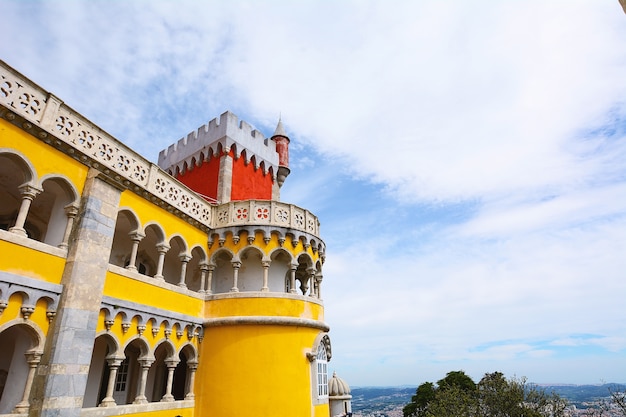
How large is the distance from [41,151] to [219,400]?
34.0 ft

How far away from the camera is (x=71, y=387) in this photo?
382 inches

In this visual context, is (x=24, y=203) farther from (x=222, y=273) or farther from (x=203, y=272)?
(x=222, y=273)

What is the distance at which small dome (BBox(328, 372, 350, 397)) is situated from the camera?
21.7 m

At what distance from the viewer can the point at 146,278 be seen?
13281 millimetres

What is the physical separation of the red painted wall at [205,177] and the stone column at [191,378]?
7784 mm

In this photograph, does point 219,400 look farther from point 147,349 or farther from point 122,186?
point 122,186

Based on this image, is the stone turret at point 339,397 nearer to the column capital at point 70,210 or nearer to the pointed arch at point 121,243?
the pointed arch at point 121,243

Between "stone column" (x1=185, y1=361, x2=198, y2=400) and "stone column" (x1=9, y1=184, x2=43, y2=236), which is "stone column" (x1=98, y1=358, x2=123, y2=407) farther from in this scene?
"stone column" (x1=9, y1=184, x2=43, y2=236)

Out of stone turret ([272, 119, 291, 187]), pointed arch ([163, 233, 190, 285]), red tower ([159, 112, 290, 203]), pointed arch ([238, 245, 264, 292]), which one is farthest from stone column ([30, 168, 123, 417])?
stone turret ([272, 119, 291, 187])

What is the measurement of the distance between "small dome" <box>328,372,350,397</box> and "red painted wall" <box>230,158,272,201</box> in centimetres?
1133

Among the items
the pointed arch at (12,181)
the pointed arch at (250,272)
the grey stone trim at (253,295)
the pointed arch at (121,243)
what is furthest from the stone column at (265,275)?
the pointed arch at (12,181)

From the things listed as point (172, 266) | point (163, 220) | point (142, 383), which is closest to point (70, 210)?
point (163, 220)

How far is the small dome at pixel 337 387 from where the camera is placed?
71.2 feet

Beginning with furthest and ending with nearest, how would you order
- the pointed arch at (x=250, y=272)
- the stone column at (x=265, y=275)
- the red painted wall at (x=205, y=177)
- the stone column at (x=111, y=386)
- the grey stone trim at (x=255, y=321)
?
the red painted wall at (x=205, y=177) → the pointed arch at (x=250, y=272) → the stone column at (x=265, y=275) → the grey stone trim at (x=255, y=321) → the stone column at (x=111, y=386)
